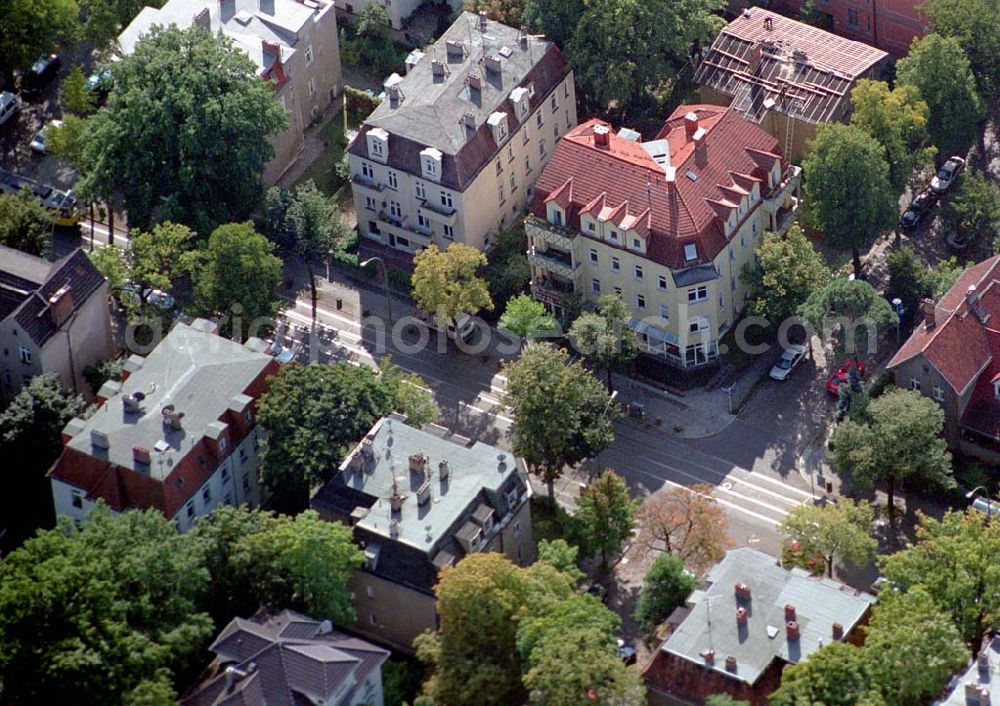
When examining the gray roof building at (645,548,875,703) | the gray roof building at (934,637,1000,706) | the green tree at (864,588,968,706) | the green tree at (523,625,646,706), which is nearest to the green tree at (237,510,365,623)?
the green tree at (523,625,646,706)

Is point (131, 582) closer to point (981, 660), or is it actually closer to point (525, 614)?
point (525, 614)

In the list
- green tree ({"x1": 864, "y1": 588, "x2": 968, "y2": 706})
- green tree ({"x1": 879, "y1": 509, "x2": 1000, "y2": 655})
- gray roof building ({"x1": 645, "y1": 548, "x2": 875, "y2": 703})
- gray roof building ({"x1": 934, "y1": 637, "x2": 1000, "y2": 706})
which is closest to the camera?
gray roof building ({"x1": 934, "y1": 637, "x2": 1000, "y2": 706})

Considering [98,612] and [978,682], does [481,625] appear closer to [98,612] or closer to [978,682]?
[98,612]

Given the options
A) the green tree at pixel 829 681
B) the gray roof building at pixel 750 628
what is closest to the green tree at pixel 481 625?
the gray roof building at pixel 750 628

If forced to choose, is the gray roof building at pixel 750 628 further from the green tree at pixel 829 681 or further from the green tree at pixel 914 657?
the green tree at pixel 914 657

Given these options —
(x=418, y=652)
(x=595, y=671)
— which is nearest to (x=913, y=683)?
(x=595, y=671)

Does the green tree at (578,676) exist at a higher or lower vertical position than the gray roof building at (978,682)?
higher

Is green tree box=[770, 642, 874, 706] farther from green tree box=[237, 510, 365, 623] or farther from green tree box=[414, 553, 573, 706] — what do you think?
green tree box=[237, 510, 365, 623]
